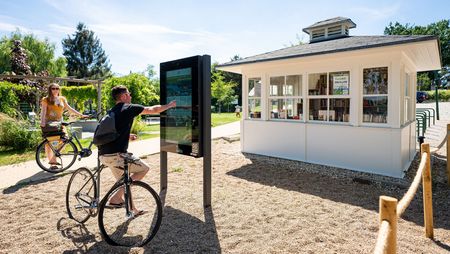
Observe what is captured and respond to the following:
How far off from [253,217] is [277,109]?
16.5 feet

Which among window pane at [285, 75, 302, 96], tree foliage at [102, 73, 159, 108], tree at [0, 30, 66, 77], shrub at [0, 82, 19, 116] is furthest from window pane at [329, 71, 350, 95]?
tree at [0, 30, 66, 77]

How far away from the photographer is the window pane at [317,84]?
7.81 metres

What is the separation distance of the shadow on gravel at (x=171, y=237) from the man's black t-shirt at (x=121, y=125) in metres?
1.09

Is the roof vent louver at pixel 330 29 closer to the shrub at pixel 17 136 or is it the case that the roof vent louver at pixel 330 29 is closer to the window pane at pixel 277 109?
the window pane at pixel 277 109

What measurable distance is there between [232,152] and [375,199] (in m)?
5.22

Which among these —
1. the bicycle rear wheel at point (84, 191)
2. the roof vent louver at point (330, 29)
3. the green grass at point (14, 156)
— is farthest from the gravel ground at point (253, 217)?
the roof vent louver at point (330, 29)

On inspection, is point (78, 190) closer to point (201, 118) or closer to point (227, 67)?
point (201, 118)

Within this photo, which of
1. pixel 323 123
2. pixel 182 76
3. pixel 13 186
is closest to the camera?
pixel 182 76

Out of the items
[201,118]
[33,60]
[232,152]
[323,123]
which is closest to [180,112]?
[201,118]

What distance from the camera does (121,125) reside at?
3666 mm

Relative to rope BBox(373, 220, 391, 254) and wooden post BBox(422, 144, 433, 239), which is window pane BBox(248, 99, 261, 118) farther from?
rope BBox(373, 220, 391, 254)

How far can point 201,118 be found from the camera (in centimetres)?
464

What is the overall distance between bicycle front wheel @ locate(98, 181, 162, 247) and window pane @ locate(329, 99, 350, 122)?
5.30 metres

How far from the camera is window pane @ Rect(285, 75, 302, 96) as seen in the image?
832 cm
